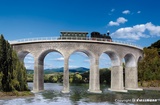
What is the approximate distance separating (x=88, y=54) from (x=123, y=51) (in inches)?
373

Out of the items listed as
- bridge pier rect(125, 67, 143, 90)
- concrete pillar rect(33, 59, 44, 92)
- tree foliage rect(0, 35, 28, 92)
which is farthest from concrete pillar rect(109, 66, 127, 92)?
tree foliage rect(0, 35, 28, 92)

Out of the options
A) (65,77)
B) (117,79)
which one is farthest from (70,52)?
(117,79)

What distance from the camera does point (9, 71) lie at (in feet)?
135

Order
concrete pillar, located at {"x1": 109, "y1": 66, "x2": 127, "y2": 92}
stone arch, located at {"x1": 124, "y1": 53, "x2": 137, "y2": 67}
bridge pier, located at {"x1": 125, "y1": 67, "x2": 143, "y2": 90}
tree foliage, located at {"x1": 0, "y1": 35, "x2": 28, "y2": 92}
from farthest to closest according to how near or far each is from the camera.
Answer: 1. bridge pier, located at {"x1": 125, "y1": 67, "x2": 143, "y2": 90}
2. stone arch, located at {"x1": 124, "y1": 53, "x2": 137, "y2": 67}
3. concrete pillar, located at {"x1": 109, "y1": 66, "x2": 127, "y2": 92}
4. tree foliage, located at {"x1": 0, "y1": 35, "x2": 28, "y2": 92}

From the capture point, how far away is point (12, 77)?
41.0 m

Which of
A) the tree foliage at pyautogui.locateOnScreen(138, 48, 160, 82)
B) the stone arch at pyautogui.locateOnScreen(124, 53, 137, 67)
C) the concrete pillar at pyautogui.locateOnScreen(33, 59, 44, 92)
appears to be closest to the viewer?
the concrete pillar at pyautogui.locateOnScreen(33, 59, 44, 92)

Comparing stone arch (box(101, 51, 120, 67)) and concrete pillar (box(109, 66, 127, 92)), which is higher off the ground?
stone arch (box(101, 51, 120, 67))

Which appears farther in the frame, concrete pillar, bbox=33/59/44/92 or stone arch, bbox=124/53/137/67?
stone arch, bbox=124/53/137/67

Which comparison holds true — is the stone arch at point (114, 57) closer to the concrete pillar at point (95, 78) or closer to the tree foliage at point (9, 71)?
the concrete pillar at point (95, 78)

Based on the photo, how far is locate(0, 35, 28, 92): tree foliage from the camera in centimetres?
3964

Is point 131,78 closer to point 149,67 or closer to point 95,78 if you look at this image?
point 149,67

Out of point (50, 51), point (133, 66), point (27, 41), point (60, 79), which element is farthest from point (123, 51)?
point (60, 79)

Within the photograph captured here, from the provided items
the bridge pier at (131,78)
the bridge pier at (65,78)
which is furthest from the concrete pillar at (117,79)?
the bridge pier at (65,78)

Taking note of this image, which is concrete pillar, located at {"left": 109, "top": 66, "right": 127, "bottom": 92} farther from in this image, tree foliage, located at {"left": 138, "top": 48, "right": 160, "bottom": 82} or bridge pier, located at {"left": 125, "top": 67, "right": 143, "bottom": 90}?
tree foliage, located at {"left": 138, "top": 48, "right": 160, "bottom": 82}
